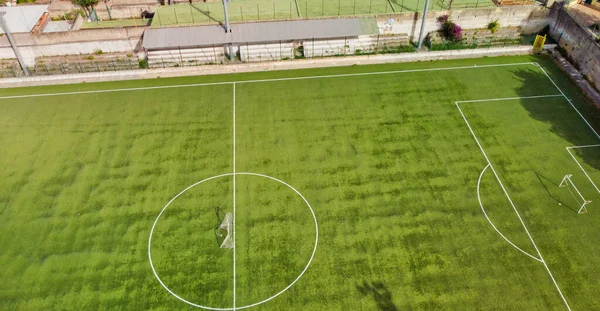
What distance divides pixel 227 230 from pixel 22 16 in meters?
32.1

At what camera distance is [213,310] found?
21.0 metres

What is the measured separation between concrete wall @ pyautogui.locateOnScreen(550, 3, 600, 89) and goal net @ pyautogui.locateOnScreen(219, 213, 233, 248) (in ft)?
100

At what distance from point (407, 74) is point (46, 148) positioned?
28.3m

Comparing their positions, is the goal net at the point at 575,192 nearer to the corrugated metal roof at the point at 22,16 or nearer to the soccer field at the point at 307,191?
the soccer field at the point at 307,191

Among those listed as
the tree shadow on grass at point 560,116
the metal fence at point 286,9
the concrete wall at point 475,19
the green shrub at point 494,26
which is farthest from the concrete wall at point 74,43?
the tree shadow on grass at point 560,116

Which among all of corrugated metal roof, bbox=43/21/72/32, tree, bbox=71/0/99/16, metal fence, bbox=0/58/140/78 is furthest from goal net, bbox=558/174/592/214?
corrugated metal roof, bbox=43/21/72/32

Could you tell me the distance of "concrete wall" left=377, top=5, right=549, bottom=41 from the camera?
38.5 metres

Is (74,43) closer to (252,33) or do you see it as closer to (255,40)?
(252,33)

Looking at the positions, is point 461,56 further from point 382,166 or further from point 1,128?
point 1,128

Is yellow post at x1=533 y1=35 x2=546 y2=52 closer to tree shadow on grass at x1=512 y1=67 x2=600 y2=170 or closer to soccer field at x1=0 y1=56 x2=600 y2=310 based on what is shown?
soccer field at x1=0 y1=56 x2=600 y2=310

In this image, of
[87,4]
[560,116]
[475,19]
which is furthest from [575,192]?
[87,4]

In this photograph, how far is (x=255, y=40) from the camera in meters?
35.9

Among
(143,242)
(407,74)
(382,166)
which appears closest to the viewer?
(143,242)

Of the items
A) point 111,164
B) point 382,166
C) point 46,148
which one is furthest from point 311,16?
point 46,148
